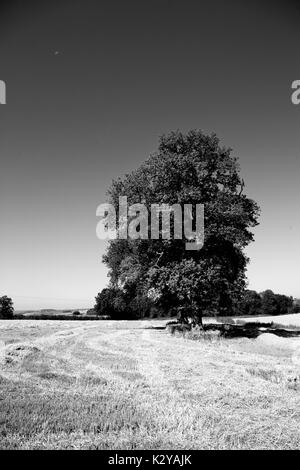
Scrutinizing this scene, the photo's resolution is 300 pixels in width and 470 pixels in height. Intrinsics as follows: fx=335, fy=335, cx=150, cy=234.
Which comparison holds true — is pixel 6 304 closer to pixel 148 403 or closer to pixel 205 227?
pixel 205 227

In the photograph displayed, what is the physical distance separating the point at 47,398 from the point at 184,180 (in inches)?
911

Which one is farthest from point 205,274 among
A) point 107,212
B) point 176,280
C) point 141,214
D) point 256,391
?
point 256,391

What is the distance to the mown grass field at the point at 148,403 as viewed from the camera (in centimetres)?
649

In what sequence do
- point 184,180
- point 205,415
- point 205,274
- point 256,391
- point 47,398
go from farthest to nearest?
point 184,180 → point 205,274 → point 256,391 → point 47,398 → point 205,415

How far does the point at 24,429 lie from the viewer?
264 inches

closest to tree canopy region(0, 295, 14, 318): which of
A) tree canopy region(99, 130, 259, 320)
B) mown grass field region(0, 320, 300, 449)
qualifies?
tree canopy region(99, 130, 259, 320)

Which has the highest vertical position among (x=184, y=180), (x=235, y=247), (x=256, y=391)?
(x=184, y=180)

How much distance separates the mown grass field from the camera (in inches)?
255

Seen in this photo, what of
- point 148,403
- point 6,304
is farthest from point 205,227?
point 6,304

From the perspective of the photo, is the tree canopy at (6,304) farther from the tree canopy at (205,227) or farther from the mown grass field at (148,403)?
the mown grass field at (148,403)

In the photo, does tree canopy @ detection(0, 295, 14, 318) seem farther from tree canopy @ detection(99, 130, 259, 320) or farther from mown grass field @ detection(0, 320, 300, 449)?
mown grass field @ detection(0, 320, 300, 449)

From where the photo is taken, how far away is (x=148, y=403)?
28.8ft
